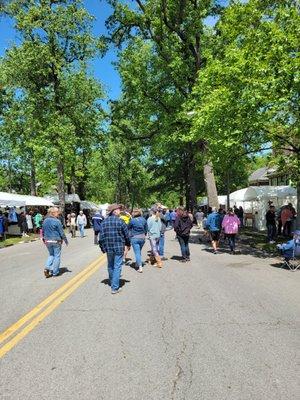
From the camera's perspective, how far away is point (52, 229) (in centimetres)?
1309

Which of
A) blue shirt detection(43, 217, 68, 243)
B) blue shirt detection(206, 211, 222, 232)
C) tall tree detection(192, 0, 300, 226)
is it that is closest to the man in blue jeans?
blue shirt detection(43, 217, 68, 243)

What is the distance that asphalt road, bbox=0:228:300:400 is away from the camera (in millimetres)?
4984

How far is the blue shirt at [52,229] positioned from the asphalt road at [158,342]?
1.37 m

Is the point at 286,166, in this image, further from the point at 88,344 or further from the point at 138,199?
the point at 138,199

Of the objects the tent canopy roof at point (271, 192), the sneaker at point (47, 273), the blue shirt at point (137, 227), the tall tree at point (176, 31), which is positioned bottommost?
the sneaker at point (47, 273)

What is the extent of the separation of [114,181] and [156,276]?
244 ft

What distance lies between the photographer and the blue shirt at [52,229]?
13.1 metres

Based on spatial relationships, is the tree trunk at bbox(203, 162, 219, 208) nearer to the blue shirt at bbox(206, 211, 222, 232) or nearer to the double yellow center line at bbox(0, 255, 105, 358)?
the blue shirt at bbox(206, 211, 222, 232)

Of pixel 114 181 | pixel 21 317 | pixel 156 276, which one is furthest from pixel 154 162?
pixel 21 317

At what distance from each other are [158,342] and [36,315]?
8.58 ft

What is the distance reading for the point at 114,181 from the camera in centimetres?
8681

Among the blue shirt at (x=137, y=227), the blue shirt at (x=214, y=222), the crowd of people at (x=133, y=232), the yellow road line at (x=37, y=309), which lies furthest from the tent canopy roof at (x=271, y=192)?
the yellow road line at (x=37, y=309)

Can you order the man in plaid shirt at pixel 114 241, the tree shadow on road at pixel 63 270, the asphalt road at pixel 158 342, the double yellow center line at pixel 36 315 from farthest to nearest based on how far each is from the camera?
1. the tree shadow on road at pixel 63 270
2. the man in plaid shirt at pixel 114 241
3. the double yellow center line at pixel 36 315
4. the asphalt road at pixel 158 342

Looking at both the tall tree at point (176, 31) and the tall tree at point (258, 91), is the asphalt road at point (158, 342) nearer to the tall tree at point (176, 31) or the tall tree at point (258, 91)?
the tall tree at point (258, 91)
